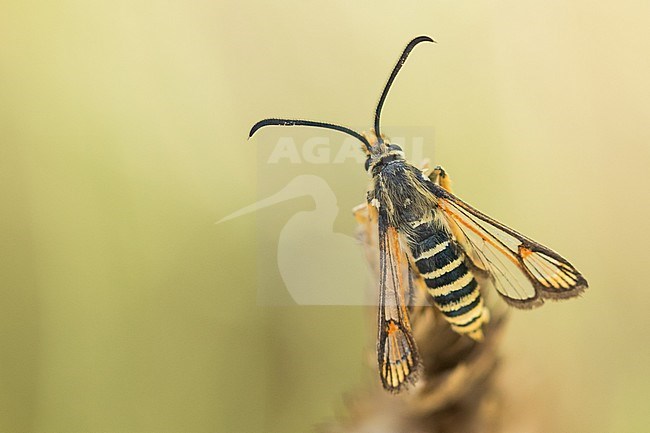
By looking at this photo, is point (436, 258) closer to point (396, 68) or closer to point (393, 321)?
point (393, 321)

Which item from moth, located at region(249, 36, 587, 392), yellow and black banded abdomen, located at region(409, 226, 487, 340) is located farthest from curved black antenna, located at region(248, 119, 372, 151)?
yellow and black banded abdomen, located at region(409, 226, 487, 340)

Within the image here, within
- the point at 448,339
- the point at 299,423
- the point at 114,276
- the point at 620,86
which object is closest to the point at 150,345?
the point at 114,276

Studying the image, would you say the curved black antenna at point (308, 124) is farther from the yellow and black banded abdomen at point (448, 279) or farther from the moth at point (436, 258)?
the yellow and black banded abdomen at point (448, 279)

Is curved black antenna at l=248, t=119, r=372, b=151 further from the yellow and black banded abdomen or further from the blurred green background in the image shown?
the yellow and black banded abdomen

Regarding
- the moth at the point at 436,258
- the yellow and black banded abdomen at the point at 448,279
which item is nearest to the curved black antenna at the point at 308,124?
the moth at the point at 436,258

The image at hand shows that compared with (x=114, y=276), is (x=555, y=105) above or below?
above

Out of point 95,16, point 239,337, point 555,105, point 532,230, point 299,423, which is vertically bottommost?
point 299,423

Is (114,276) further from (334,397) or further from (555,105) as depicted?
(555,105)
